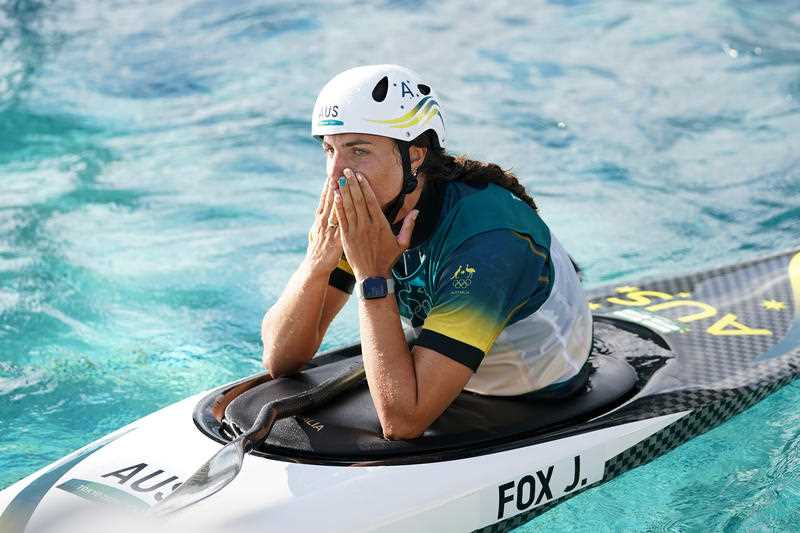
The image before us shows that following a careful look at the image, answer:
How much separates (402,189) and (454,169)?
19 centimetres

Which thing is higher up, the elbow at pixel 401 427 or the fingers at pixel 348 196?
the fingers at pixel 348 196

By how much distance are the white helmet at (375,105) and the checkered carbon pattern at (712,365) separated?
1097mm

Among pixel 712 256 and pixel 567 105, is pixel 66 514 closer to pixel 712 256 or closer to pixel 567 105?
pixel 712 256

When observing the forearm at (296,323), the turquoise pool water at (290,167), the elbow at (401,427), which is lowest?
the turquoise pool water at (290,167)

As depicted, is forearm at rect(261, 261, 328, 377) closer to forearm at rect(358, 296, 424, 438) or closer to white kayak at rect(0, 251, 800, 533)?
white kayak at rect(0, 251, 800, 533)

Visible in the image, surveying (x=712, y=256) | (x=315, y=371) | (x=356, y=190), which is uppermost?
(x=356, y=190)

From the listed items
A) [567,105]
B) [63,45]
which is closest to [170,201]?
[567,105]

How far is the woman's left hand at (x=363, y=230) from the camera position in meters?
2.74

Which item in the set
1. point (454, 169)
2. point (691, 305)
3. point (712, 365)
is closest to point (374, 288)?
point (454, 169)

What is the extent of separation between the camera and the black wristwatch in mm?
2729

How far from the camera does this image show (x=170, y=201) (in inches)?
283

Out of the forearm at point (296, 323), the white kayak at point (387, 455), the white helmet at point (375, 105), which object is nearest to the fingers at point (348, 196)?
the white helmet at point (375, 105)

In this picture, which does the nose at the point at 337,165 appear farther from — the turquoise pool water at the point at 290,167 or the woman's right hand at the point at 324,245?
the turquoise pool water at the point at 290,167

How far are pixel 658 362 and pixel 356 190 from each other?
1459 millimetres
